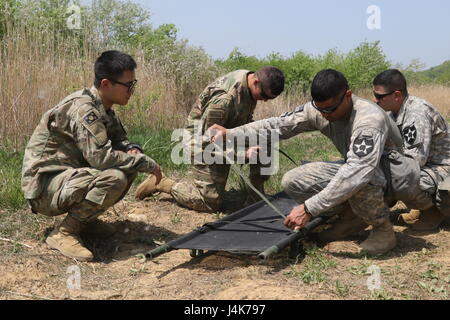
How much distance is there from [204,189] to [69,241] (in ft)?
5.66

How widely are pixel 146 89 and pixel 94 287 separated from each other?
253 inches

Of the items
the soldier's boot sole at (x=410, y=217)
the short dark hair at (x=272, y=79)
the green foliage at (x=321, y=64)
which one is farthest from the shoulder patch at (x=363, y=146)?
the green foliage at (x=321, y=64)

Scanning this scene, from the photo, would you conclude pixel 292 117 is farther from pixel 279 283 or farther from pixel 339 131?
pixel 279 283

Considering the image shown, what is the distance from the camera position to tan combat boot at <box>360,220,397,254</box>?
13.4 feet

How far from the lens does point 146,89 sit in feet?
31.3

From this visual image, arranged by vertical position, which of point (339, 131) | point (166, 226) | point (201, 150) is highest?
point (339, 131)

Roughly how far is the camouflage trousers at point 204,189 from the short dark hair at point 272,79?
989 mm

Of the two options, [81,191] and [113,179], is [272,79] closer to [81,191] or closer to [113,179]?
[113,179]

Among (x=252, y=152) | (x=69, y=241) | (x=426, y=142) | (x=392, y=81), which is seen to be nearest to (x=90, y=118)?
(x=69, y=241)

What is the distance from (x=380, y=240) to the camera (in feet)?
13.5

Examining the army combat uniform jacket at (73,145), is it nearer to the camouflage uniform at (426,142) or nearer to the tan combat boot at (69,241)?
the tan combat boot at (69,241)

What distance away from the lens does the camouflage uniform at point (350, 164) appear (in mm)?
3697

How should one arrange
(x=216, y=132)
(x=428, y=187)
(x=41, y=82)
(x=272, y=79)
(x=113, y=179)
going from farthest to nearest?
(x=41, y=82) → (x=272, y=79) → (x=216, y=132) → (x=428, y=187) → (x=113, y=179)

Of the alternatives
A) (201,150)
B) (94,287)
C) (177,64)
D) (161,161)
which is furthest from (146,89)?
(94,287)
